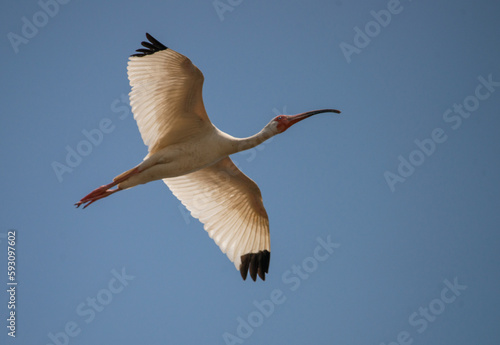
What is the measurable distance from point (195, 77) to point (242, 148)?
1713 millimetres

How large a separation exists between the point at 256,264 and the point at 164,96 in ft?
14.4

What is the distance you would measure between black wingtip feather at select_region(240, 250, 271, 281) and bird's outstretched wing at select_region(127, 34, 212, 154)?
323 cm

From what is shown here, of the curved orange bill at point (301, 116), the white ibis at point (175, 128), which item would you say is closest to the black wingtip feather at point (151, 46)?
the white ibis at point (175, 128)

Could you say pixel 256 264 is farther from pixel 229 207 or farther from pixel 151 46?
pixel 151 46

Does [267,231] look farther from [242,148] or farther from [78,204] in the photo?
[78,204]

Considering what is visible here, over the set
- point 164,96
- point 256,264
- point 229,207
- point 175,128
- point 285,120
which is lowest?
point 256,264

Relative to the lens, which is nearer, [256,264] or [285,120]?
[285,120]

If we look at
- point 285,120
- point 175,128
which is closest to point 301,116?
point 285,120

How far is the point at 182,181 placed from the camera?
1791cm

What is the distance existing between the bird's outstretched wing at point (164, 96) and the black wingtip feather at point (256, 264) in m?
3.23

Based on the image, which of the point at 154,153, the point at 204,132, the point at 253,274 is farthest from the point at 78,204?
the point at 253,274

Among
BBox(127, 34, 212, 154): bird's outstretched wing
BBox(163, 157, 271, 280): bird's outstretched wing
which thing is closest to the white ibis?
BBox(127, 34, 212, 154): bird's outstretched wing

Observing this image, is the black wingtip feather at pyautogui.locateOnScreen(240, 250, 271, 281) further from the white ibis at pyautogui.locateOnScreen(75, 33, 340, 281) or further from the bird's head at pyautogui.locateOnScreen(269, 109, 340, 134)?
the bird's head at pyautogui.locateOnScreen(269, 109, 340, 134)

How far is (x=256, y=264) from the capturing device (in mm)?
17516
